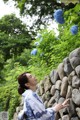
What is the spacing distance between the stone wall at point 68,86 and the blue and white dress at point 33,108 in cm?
129

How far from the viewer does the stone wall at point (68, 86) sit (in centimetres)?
462

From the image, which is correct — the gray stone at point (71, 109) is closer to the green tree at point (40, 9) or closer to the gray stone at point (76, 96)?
the gray stone at point (76, 96)

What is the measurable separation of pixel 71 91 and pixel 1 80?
912cm

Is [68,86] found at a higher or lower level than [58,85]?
lower

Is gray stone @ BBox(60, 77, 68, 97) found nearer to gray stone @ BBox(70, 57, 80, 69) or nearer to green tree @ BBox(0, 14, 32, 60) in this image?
gray stone @ BBox(70, 57, 80, 69)

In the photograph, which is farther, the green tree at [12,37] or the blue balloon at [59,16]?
the green tree at [12,37]

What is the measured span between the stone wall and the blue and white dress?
129 centimetres

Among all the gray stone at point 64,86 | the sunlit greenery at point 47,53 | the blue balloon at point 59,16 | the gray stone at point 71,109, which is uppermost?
the sunlit greenery at point 47,53

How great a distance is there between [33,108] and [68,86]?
5.89 ft

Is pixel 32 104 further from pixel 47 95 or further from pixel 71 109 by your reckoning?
pixel 47 95

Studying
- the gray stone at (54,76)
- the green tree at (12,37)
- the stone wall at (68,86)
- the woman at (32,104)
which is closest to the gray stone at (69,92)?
the stone wall at (68,86)

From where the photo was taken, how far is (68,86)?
4945mm

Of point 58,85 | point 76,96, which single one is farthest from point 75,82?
point 58,85

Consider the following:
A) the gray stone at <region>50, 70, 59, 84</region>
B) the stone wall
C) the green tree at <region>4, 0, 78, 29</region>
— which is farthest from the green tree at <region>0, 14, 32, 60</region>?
the stone wall
